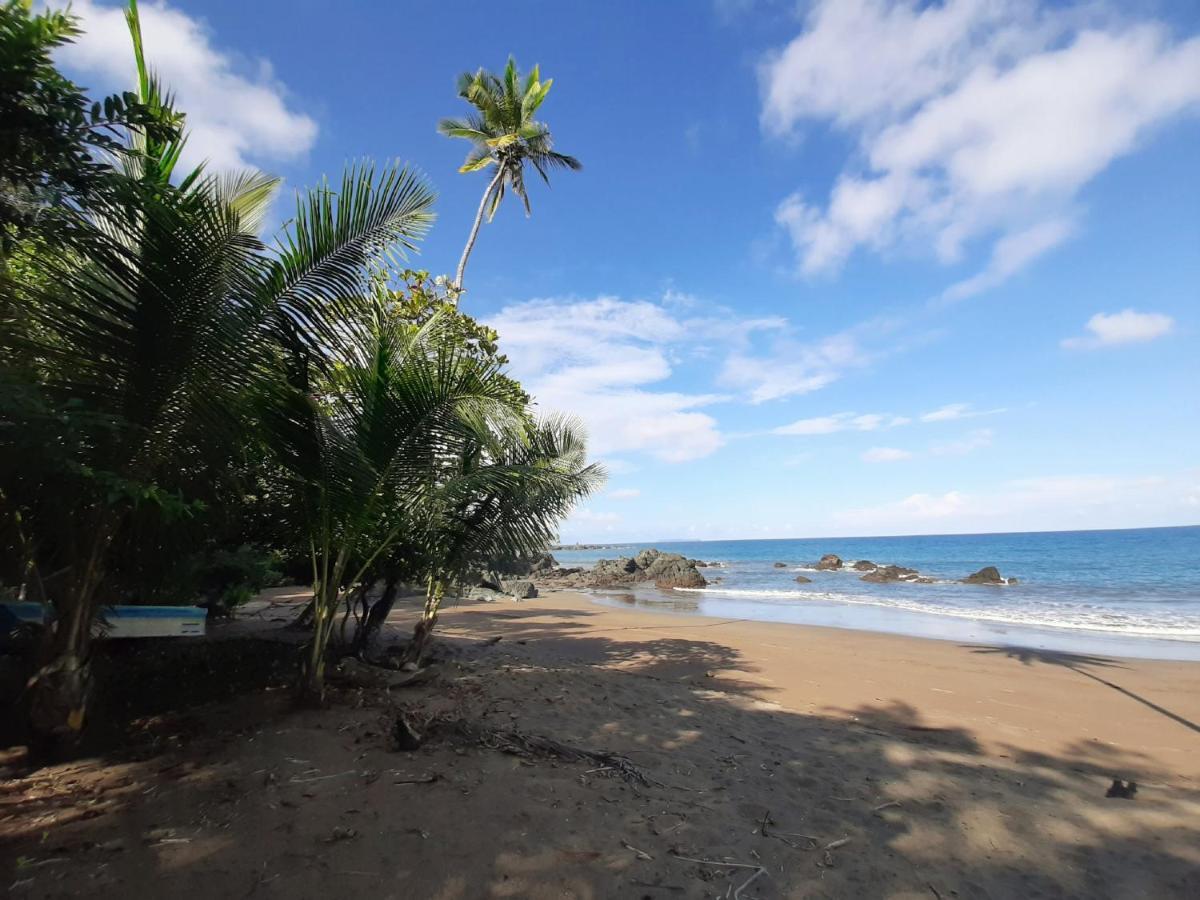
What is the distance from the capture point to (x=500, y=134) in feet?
51.4

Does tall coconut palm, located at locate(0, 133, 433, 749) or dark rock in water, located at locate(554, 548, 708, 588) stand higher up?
tall coconut palm, located at locate(0, 133, 433, 749)

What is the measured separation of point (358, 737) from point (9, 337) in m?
3.31

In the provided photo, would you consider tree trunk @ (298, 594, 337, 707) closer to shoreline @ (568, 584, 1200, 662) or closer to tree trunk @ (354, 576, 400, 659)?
tree trunk @ (354, 576, 400, 659)

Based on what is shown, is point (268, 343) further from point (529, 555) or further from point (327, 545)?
point (529, 555)

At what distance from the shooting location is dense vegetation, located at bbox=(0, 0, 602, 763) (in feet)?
9.03

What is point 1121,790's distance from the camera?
15.5 ft

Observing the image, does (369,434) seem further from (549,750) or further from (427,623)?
(427,623)

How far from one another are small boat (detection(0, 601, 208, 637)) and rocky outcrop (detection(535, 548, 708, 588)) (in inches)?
1010

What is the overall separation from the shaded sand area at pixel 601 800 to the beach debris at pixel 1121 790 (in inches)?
3.2

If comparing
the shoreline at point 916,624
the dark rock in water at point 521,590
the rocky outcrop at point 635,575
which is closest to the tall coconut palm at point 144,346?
the shoreline at point 916,624

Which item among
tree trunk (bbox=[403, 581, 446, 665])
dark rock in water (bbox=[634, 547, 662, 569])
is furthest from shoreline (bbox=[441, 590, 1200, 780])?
dark rock in water (bbox=[634, 547, 662, 569])

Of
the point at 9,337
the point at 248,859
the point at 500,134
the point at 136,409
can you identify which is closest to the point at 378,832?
the point at 248,859

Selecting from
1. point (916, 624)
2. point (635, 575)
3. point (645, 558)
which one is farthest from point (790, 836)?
point (645, 558)

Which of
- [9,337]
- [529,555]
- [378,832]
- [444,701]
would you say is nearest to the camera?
[378,832]
